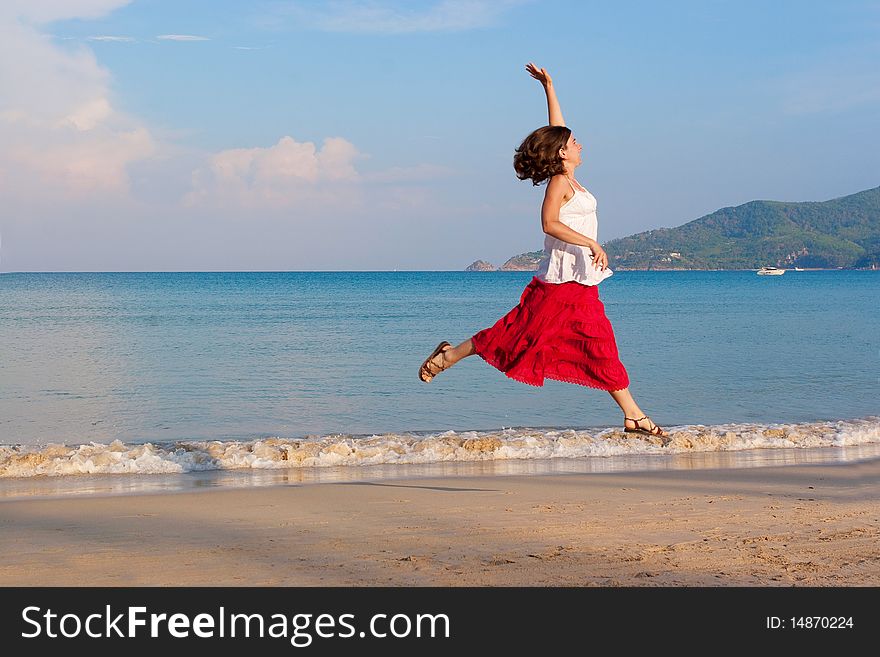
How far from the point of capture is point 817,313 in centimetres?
4119

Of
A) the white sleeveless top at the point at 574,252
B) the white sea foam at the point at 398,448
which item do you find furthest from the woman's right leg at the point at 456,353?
the white sea foam at the point at 398,448

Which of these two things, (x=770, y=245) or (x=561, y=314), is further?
(x=770, y=245)

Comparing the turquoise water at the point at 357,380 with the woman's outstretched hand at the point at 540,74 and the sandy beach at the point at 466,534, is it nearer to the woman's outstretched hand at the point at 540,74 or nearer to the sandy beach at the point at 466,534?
the sandy beach at the point at 466,534

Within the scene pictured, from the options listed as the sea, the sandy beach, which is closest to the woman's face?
the sandy beach

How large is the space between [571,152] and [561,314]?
39.7 inches

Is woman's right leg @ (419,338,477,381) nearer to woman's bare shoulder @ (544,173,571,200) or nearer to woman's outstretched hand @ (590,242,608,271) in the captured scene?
woman's outstretched hand @ (590,242,608,271)

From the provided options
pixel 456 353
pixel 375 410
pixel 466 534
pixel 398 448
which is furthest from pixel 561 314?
pixel 375 410

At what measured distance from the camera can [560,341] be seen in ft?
20.0

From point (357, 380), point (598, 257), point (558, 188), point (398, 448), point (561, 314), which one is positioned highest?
point (558, 188)

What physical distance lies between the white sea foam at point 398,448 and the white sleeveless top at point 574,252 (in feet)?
13.2

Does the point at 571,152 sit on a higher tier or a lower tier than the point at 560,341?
higher

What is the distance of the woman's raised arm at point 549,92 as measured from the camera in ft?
20.5

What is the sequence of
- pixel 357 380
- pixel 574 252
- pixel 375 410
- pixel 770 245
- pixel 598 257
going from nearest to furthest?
pixel 598 257 < pixel 574 252 < pixel 375 410 < pixel 357 380 < pixel 770 245

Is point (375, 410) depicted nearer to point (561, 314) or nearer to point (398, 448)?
point (398, 448)
